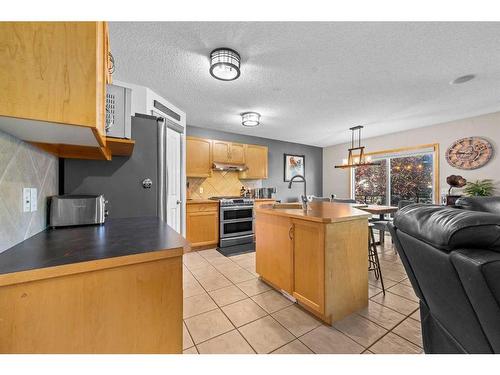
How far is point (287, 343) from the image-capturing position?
146cm

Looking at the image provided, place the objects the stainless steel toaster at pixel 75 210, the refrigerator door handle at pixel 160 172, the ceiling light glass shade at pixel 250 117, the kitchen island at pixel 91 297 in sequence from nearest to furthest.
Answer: the kitchen island at pixel 91 297 < the stainless steel toaster at pixel 75 210 < the refrigerator door handle at pixel 160 172 < the ceiling light glass shade at pixel 250 117

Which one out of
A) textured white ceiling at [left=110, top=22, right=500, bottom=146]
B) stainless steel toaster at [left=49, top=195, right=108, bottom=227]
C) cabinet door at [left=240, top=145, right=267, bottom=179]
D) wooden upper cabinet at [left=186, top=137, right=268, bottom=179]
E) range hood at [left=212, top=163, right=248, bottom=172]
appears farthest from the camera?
cabinet door at [left=240, top=145, right=267, bottom=179]

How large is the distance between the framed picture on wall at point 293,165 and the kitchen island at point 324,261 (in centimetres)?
358

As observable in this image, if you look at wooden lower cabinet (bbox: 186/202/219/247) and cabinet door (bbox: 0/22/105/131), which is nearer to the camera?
cabinet door (bbox: 0/22/105/131)

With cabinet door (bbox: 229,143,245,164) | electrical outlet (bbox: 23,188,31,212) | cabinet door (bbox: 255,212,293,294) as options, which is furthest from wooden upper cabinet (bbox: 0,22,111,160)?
cabinet door (bbox: 229,143,245,164)

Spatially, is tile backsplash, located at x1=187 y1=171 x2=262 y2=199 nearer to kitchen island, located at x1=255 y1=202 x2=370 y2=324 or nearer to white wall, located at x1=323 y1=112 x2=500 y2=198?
kitchen island, located at x1=255 y1=202 x2=370 y2=324

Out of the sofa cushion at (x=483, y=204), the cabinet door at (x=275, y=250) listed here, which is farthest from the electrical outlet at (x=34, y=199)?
the sofa cushion at (x=483, y=204)

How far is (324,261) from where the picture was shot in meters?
1.62

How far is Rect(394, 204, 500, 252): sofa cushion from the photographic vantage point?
67 cm

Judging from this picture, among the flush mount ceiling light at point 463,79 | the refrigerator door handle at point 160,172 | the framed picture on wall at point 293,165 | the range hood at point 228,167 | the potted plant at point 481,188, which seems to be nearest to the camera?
the refrigerator door handle at point 160,172

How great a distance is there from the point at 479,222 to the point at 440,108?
3614mm

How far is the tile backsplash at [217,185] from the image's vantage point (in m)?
4.23

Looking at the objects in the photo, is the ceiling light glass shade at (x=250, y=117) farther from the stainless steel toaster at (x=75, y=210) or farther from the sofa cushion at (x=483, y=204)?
the sofa cushion at (x=483, y=204)

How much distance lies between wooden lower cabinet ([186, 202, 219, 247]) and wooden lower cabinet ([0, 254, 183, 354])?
9.49 feet
